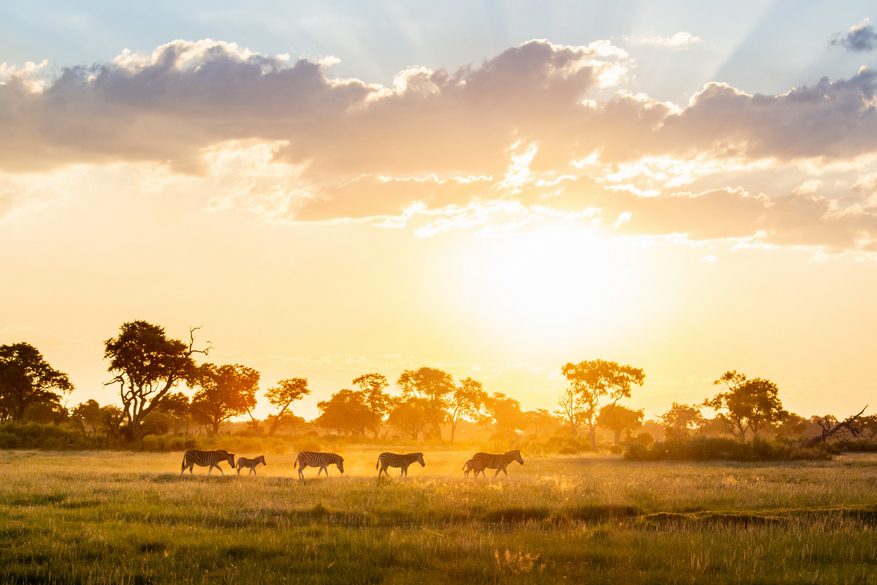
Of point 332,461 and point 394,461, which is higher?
Result: point 394,461

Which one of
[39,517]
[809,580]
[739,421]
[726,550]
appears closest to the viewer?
[809,580]

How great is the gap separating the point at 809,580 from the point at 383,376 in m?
111

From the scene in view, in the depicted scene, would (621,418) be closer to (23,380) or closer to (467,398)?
(467,398)

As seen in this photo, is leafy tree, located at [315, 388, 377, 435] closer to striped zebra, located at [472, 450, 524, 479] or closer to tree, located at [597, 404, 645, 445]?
tree, located at [597, 404, 645, 445]

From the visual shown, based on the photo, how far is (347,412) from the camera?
388ft

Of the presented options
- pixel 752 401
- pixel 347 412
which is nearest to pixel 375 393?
pixel 347 412

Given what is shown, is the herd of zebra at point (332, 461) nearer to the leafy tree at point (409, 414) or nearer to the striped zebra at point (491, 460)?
the striped zebra at point (491, 460)

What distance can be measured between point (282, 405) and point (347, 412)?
19479mm

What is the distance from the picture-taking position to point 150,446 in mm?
54281

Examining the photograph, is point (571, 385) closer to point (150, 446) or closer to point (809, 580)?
point (150, 446)

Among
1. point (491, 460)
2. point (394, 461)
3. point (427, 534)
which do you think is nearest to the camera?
point (427, 534)

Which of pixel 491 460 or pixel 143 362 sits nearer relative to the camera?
pixel 491 460

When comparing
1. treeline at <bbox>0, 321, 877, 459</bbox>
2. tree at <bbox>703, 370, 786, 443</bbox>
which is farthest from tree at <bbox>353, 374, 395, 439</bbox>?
tree at <bbox>703, 370, 786, 443</bbox>

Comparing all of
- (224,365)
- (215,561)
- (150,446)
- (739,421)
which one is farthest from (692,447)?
Answer: (224,365)
